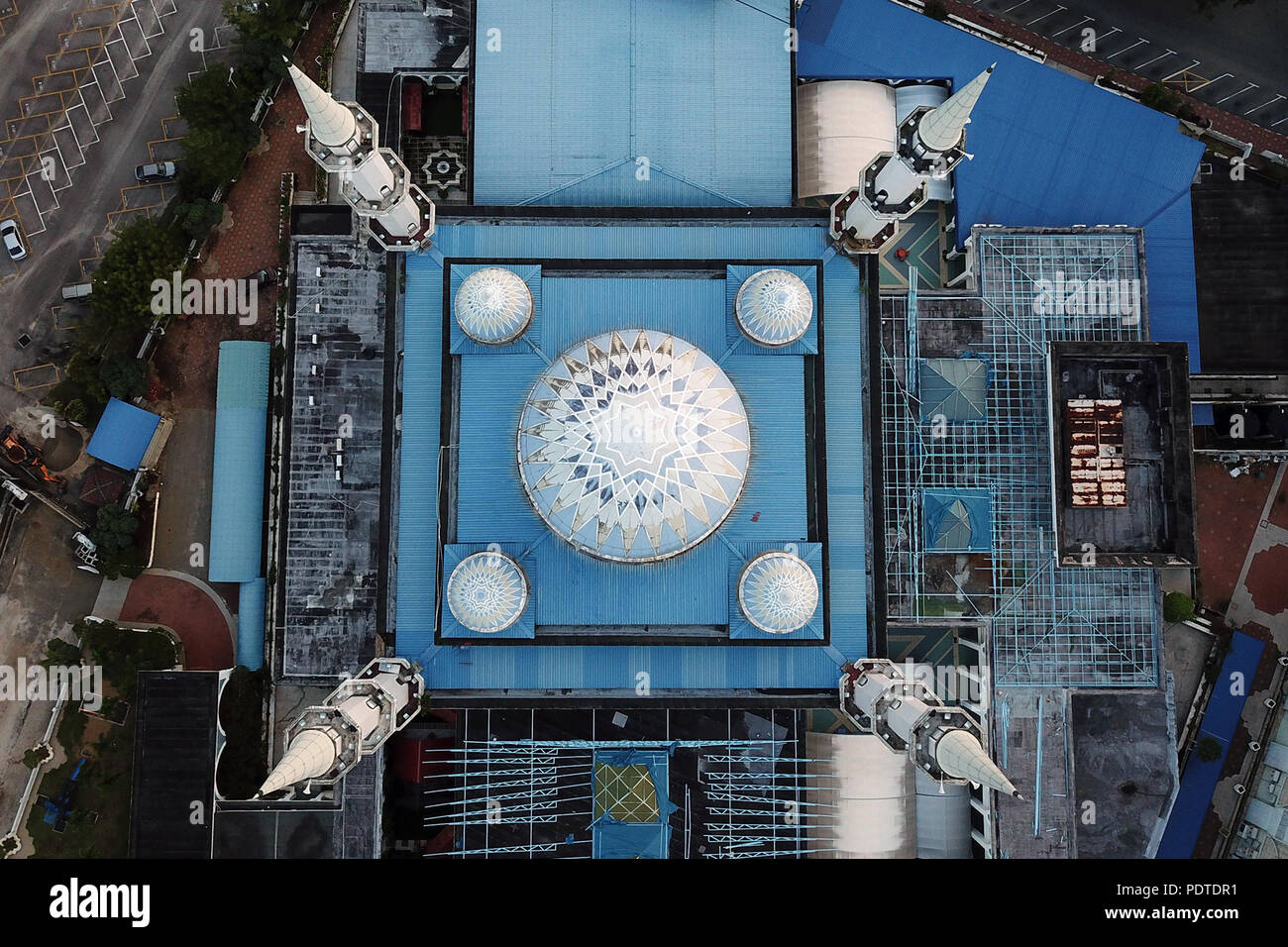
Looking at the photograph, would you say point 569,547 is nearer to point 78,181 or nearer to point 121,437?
point 121,437

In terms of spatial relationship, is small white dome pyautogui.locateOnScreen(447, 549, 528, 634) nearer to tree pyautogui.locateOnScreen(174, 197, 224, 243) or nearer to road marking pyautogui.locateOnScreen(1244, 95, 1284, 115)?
tree pyautogui.locateOnScreen(174, 197, 224, 243)

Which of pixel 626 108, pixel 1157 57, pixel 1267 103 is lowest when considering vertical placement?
pixel 626 108

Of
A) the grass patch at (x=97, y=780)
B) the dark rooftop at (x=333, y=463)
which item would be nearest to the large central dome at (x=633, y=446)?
the dark rooftop at (x=333, y=463)

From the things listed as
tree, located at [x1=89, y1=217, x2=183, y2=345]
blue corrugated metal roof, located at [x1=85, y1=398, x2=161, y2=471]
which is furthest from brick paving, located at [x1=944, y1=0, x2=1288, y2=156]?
blue corrugated metal roof, located at [x1=85, y1=398, x2=161, y2=471]

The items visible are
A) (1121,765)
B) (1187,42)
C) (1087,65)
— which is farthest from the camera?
(1187,42)

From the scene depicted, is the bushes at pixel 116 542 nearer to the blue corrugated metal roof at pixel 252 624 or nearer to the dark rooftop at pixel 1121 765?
the blue corrugated metal roof at pixel 252 624

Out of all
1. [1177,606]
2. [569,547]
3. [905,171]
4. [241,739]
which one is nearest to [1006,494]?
[1177,606]
